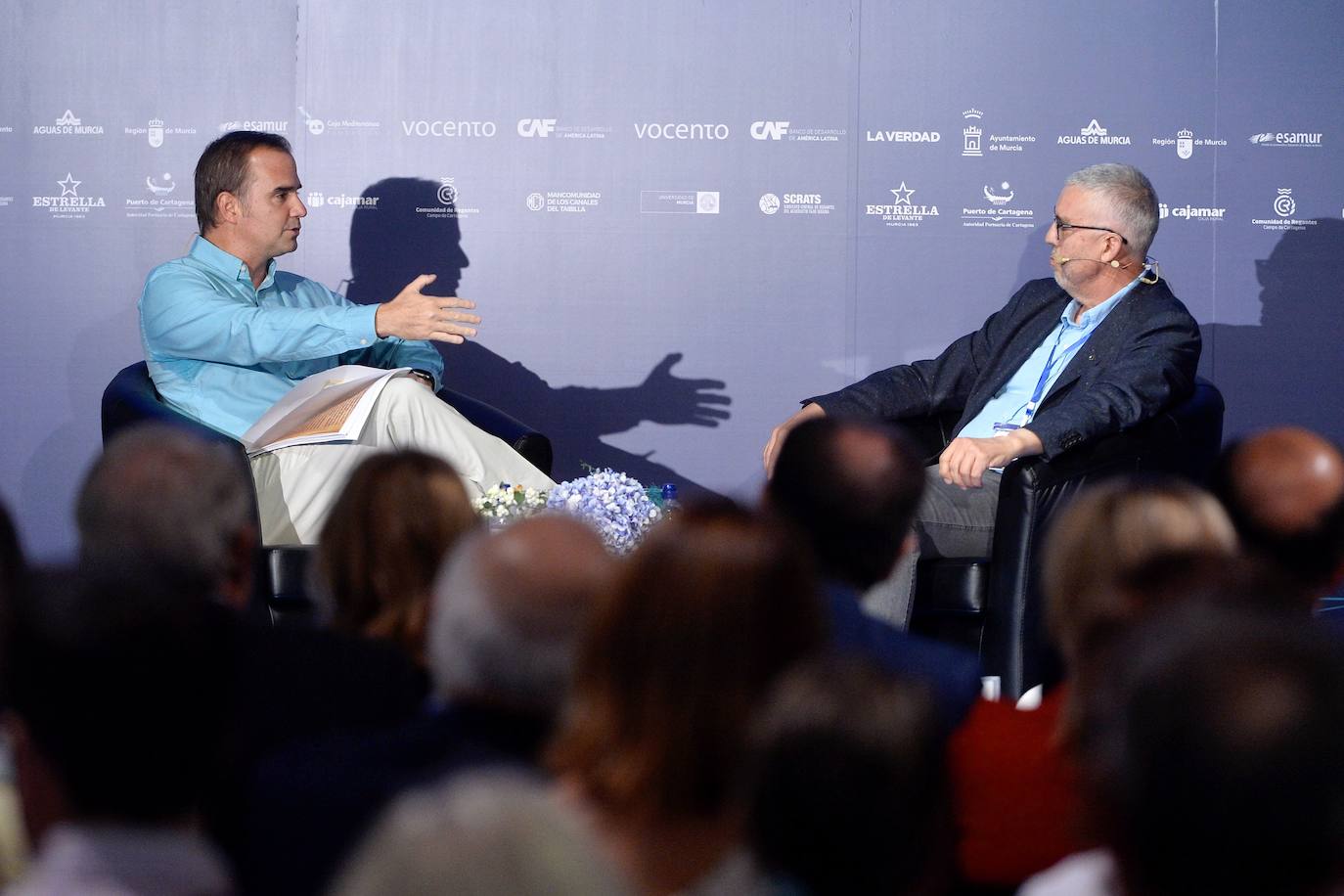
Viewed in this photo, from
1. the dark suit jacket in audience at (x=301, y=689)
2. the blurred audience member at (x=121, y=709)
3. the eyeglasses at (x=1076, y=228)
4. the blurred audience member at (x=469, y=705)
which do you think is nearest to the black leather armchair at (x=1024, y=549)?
the eyeglasses at (x=1076, y=228)

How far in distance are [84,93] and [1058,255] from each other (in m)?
3.93

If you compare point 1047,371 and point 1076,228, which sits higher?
point 1076,228

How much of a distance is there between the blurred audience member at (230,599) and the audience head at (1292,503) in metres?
1.39

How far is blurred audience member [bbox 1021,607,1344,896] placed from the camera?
2.93 feet

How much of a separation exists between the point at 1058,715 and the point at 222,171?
3782 mm

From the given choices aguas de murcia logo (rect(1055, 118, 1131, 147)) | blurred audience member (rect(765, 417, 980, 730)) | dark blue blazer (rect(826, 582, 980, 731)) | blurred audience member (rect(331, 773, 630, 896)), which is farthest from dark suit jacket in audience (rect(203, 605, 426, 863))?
aguas de murcia logo (rect(1055, 118, 1131, 147))

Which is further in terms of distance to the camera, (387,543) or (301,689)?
(387,543)

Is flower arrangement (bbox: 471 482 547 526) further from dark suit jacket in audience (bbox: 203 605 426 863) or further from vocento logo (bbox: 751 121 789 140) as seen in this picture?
vocento logo (bbox: 751 121 789 140)

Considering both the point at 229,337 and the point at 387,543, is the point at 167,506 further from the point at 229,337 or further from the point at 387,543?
the point at 229,337

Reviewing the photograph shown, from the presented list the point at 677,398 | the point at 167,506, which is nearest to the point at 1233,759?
the point at 167,506

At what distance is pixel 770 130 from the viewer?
573cm

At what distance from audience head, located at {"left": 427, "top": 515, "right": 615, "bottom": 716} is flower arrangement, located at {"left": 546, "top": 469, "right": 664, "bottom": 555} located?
2.02m

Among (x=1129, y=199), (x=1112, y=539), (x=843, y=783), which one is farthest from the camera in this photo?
(x=1129, y=199)

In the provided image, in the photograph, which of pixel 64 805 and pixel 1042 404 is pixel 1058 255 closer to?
pixel 1042 404
